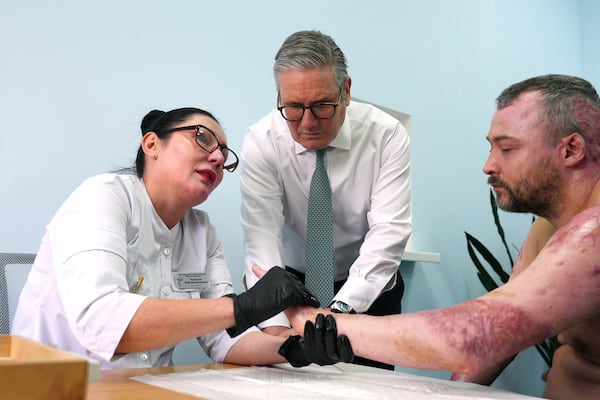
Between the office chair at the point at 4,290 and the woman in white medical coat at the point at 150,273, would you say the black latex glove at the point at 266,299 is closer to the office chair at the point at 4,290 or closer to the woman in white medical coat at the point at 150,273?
the woman in white medical coat at the point at 150,273

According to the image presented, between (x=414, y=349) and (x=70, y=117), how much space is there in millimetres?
1603

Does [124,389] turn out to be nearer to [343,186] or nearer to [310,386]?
[310,386]

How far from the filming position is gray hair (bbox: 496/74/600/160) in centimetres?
155

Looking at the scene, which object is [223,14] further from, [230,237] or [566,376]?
[566,376]

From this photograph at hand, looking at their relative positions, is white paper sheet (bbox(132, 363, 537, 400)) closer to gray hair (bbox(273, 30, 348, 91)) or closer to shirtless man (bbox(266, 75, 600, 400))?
shirtless man (bbox(266, 75, 600, 400))

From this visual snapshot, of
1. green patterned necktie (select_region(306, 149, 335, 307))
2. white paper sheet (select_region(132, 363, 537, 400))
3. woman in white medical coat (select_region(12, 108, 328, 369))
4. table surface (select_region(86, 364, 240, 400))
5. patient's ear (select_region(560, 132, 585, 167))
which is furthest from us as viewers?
green patterned necktie (select_region(306, 149, 335, 307))

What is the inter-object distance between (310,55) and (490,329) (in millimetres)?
1074

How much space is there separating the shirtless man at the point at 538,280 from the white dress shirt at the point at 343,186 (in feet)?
1.77

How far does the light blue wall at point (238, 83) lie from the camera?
2.20 m

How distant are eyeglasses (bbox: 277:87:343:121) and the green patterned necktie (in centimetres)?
28

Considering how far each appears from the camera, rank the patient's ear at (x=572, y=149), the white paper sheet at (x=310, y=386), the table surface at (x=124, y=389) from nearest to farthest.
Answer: the table surface at (x=124, y=389) → the white paper sheet at (x=310, y=386) → the patient's ear at (x=572, y=149)

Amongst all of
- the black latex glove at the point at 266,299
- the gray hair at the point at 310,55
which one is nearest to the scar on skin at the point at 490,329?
the black latex glove at the point at 266,299

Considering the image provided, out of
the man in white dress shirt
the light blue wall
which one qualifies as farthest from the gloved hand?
the light blue wall

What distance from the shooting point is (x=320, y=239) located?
7.22 feet
